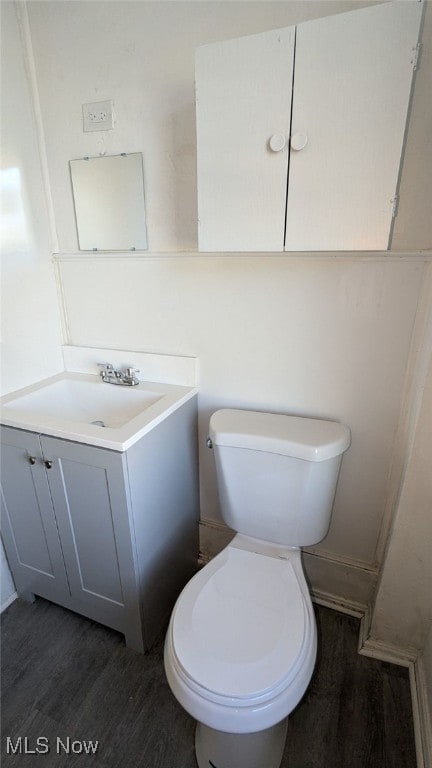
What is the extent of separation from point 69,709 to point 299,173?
172 centimetres

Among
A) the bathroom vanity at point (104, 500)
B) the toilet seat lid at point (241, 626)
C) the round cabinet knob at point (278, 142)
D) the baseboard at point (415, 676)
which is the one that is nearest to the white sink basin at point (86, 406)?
the bathroom vanity at point (104, 500)

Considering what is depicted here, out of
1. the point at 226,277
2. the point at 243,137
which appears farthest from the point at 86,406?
the point at 243,137

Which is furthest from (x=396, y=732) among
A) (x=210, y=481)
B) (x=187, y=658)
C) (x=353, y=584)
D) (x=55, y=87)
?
(x=55, y=87)

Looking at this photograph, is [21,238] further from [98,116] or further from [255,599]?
[255,599]

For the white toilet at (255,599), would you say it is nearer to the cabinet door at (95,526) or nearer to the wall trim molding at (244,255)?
the cabinet door at (95,526)

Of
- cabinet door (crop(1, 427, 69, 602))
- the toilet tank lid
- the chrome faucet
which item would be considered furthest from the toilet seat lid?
the chrome faucet

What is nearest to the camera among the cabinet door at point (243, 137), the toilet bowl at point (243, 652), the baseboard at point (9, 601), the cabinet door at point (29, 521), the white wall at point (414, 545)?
the toilet bowl at point (243, 652)

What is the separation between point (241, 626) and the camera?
0.92m

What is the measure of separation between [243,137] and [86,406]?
112 cm

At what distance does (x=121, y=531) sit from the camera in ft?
3.63

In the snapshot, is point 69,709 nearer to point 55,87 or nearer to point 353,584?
point 353,584

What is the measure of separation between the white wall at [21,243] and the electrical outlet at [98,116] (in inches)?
9.1

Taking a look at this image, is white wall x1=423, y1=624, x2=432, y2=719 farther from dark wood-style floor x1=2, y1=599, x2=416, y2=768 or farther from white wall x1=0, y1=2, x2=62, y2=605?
white wall x1=0, y1=2, x2=62, y2=605

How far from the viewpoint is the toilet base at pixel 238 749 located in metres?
0.93
